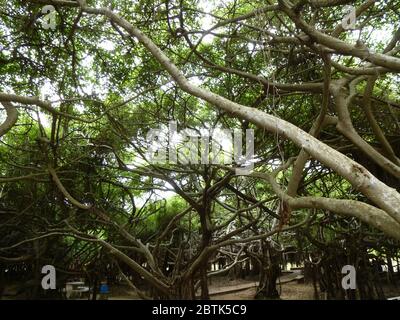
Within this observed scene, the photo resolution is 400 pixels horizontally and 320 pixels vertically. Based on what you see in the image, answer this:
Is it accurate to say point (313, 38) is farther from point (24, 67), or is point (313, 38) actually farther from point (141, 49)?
point (24, 67)

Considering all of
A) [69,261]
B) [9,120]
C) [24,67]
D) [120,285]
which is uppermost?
[24,67]

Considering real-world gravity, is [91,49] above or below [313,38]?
above

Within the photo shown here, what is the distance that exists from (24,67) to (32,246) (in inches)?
175

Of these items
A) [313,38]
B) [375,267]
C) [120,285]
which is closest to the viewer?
[313,38]

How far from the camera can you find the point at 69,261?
360 inches

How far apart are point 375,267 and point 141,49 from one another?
28.3 ft

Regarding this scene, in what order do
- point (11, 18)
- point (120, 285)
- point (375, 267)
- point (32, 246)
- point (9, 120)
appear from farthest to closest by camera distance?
point (120, 285), point (375, 267), point (32, 246), point (11, 18), point (9, 120)

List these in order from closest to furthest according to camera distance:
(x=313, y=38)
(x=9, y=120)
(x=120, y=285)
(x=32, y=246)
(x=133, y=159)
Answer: (x=313, y=38) → (x=9, y=120) → (x=133, y=159) → (x=32, y=246) → (x=120, y=285)

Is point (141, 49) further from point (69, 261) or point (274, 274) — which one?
point (274, 274)

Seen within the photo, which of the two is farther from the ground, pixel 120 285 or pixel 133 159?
pixel 133 159

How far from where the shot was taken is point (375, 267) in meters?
10.3

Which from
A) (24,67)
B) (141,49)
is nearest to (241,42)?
(141,49)
